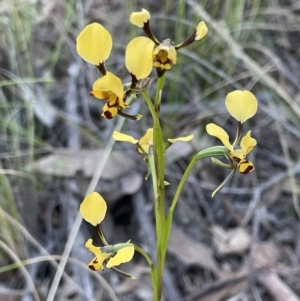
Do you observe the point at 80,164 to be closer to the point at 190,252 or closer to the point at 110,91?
the point at 190,252

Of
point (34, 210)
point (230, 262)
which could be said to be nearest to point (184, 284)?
point (230, 262)

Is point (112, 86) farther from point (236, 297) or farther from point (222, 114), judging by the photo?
point (222, 114)

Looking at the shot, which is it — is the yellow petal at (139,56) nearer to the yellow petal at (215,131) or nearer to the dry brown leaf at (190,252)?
the yellow petal at (215,131)

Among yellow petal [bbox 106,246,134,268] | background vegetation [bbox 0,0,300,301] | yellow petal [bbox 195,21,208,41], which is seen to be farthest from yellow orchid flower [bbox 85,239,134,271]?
background vegetation [bbox 0,0,300,301]

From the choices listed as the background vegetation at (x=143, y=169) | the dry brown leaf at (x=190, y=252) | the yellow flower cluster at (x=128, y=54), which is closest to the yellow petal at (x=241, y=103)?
the yellow flower cluster at (x=128, y=54)

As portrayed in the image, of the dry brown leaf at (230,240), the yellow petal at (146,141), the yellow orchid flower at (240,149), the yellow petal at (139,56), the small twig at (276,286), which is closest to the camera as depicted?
the yellow petal at (139,56)

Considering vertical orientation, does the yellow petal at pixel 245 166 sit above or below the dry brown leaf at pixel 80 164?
above
